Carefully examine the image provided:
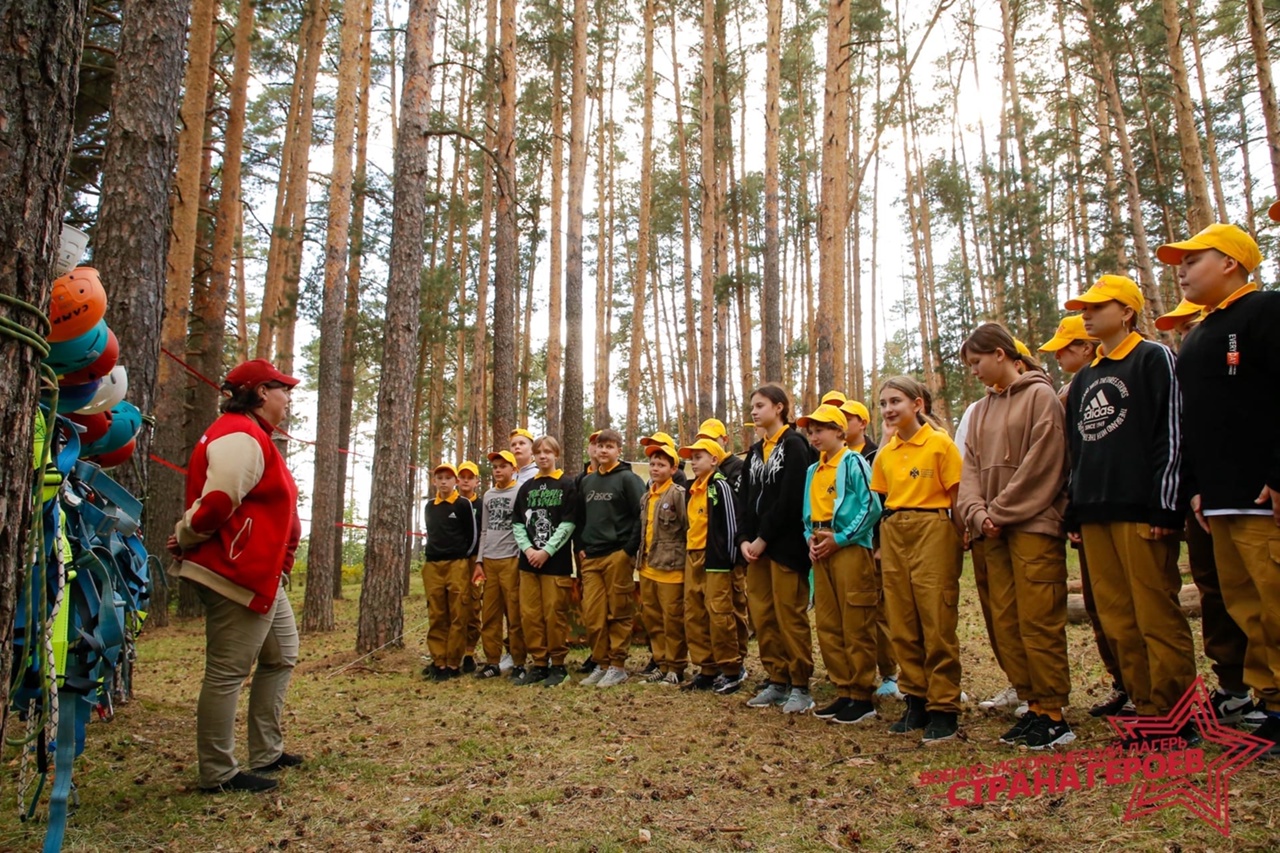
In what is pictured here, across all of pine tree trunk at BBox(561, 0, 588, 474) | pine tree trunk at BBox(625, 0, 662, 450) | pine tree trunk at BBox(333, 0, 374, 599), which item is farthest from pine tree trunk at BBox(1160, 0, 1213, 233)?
pine tree trunk at BBox(333, 0, 374, 599)

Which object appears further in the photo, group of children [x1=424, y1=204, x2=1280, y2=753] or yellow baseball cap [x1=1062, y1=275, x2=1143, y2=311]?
yellow baseball cap [x1=1062, y1=275, x2=1143, y2=311]

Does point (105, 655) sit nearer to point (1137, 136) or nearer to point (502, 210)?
point (502, 210)

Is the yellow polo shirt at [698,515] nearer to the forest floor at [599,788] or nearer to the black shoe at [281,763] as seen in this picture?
the forest floor at [599,788]

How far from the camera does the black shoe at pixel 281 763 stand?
3.99 m

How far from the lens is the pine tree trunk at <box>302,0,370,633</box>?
34.8 ft

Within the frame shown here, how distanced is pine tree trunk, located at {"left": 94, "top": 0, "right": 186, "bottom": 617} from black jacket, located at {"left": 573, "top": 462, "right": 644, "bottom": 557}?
11.1 ft

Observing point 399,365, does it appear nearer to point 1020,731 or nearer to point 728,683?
point 728,683

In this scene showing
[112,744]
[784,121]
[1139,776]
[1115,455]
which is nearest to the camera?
[1139,776]

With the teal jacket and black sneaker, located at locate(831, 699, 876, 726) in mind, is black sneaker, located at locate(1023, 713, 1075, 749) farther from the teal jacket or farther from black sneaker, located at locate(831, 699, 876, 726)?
the teal jacket

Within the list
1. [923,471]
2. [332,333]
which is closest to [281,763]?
[923,471]

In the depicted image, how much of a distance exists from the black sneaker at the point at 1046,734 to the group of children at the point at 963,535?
0.01 m

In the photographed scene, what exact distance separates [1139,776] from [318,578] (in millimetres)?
9914

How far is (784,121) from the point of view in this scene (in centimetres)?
2580

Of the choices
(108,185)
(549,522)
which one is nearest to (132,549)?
(108,185)
